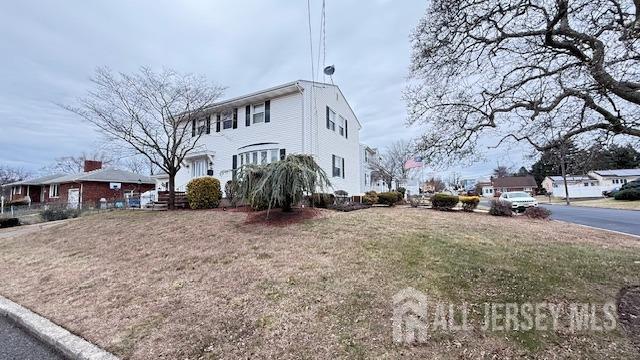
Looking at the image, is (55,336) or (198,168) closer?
(55,336)

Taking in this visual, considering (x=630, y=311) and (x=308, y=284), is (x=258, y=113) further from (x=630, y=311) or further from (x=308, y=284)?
(x=630, y=311)

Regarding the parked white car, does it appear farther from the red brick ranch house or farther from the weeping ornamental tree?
the red brick ranch house

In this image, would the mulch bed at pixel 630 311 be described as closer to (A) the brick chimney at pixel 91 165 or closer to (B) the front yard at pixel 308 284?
(B) the front yard at pixel 308 284

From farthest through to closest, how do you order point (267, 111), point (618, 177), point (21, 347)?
point (618, 177) < point (267, 111) < point (21, 347)

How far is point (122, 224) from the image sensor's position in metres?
11.7

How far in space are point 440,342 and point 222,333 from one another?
253 centimetres

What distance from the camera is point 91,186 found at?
102ft

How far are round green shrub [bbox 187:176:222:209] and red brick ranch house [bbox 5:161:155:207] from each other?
19.0 meters

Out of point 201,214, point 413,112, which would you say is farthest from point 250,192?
point 413,112

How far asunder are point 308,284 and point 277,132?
11722 mm

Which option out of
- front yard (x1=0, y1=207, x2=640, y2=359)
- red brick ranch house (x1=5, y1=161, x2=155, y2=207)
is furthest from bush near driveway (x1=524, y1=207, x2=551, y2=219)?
red brick ranch house (x1=5, y1=161, x2=155, y2=207)

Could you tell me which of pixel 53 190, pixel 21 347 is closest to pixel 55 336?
pixel 21 347

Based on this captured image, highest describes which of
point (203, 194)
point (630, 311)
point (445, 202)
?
point (203, 194)

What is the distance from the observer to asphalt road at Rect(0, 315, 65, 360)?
368 centimetres
